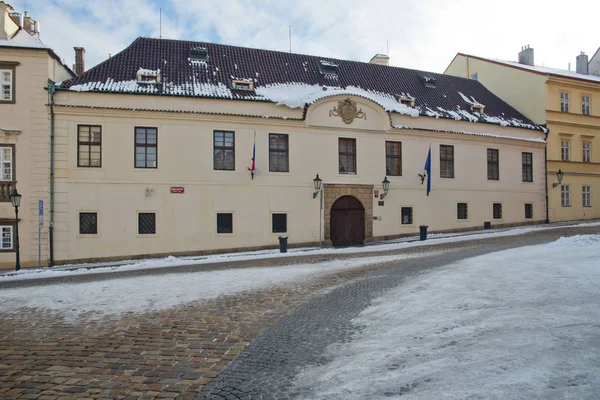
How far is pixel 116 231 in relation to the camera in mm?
21938

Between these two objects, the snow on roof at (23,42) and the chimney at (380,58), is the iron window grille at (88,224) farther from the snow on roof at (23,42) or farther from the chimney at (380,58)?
the chimney at (380,58)

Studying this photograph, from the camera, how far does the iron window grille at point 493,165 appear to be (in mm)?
29781

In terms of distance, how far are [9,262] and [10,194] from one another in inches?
121

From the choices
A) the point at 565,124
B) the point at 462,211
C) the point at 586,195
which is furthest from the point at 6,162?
the point at 586,195

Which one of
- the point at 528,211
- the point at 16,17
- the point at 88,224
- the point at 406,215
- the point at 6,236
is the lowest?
the point at 6,236

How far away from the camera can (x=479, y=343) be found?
577cm

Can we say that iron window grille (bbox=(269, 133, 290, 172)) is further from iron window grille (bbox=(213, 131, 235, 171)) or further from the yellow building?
the yellow building

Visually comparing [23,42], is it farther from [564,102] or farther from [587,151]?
[587,151]

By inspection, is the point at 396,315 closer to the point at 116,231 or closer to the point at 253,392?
the point at 253,392

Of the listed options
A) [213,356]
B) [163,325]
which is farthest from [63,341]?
[213,356]

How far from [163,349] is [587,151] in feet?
115

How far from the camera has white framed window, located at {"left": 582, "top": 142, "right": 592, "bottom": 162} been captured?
33.1 metres

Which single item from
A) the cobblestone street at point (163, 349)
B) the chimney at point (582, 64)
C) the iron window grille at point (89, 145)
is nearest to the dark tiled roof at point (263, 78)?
the iron window grille at point (89, 145)

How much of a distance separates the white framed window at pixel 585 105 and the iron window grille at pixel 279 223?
77.9 feet
